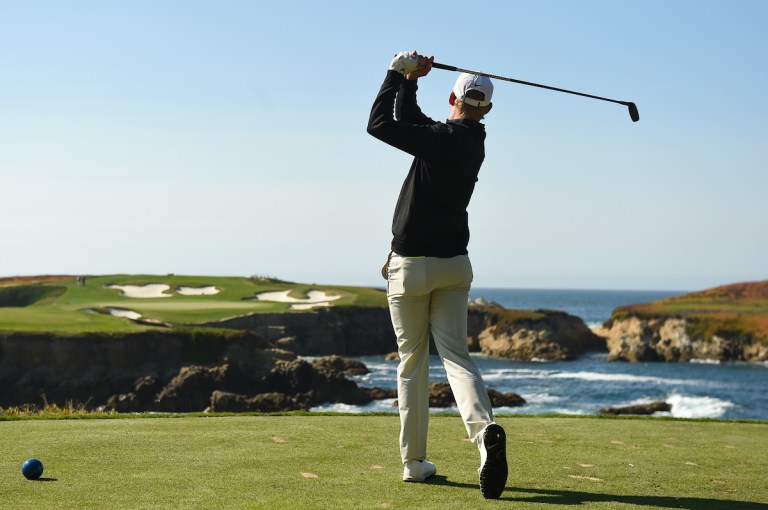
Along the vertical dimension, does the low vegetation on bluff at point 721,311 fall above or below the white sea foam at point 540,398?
above

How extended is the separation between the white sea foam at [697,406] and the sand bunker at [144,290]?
38.8 m

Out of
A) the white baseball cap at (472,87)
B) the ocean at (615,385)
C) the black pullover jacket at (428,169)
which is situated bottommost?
the ocean at (615,385)

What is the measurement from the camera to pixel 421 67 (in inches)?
250

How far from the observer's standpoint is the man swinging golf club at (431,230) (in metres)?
6.07

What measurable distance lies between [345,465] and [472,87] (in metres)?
2.71

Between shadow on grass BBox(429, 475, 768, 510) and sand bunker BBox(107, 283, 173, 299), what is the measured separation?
65260 millimetres

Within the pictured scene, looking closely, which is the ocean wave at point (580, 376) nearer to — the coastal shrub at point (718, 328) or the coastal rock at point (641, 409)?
the coastal shrub at point (718, 328)

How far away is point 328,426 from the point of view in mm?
8672

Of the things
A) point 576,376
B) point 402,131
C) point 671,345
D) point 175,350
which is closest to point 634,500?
point 402,131

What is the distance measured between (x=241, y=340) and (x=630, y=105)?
36.8 m

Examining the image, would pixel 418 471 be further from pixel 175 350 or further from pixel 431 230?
pixel 175 350

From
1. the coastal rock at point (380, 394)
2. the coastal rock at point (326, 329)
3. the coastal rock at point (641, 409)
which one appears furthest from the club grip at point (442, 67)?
the coastal rock at point (326, 329)

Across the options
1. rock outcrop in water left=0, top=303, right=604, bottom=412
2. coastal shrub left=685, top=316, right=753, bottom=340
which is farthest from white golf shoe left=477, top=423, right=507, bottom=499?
coastal shrub left=685, top=316, right=753, bottom=340

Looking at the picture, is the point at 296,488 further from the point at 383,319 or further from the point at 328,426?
the point at 383,319
